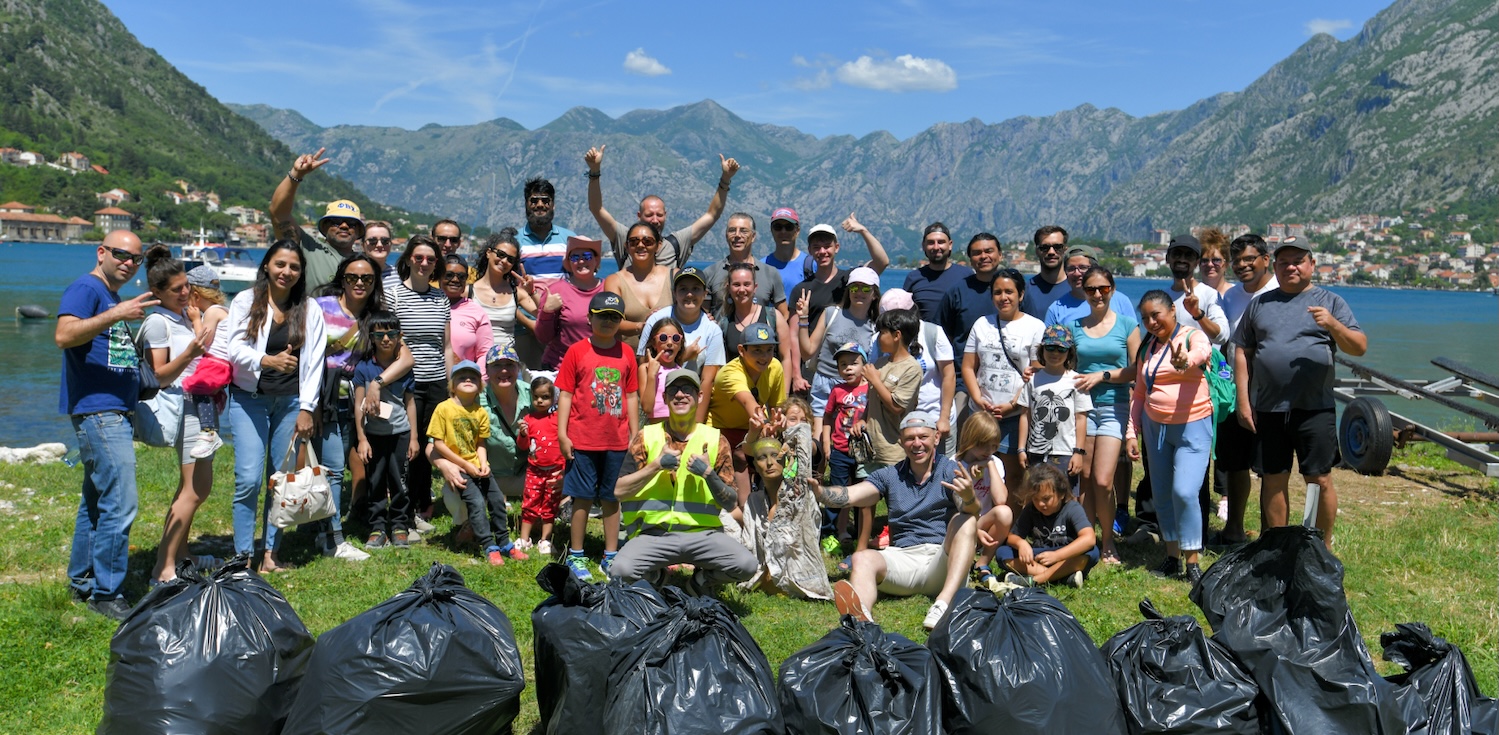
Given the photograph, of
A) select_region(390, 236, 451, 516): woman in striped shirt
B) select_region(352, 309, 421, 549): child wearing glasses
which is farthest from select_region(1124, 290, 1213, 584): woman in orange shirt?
select_region(352, 309, 421, 549): child wearing glasses

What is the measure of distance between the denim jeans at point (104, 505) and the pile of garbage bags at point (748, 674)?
5.22 ft

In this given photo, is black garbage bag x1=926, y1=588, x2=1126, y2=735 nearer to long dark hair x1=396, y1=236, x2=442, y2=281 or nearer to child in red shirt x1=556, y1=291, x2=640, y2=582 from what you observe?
child in red shirt x1=556, y1=291, x2=640, y2=582

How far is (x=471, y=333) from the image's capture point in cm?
693

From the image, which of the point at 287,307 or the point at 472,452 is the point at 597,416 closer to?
the point at 472,452

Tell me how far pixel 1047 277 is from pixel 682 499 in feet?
11.4

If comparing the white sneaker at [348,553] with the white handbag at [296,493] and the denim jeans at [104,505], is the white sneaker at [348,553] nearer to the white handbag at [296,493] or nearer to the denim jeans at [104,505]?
the white handbag at [296,493]

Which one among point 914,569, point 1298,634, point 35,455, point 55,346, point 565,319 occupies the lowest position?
point 55,346

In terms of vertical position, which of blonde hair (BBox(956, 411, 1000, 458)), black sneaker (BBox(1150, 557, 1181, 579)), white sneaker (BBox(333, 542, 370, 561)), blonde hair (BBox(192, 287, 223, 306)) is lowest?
white sneaker (BBox(333, 542, 370, 561))

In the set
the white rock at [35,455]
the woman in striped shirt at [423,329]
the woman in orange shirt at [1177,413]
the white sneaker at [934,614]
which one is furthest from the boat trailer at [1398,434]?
the white rock at [35,455]

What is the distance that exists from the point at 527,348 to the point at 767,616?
3.48m

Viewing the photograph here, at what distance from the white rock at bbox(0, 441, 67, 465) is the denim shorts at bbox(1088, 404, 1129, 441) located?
10011mm

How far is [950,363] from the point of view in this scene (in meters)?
6.48

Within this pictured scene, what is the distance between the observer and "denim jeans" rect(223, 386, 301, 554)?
5.23 meters

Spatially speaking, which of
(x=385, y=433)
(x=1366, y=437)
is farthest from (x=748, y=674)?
(x=1366, y=437)
